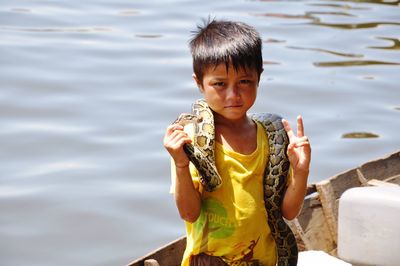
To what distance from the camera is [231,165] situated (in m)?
2.99

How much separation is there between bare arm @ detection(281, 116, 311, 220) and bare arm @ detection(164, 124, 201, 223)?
305 mm

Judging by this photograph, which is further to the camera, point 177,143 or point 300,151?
point 300,151

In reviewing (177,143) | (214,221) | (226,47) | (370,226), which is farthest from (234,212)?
(370,226)

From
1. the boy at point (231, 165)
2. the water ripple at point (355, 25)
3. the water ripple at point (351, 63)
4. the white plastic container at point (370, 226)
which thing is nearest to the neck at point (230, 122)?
the boy at point (231, 165)

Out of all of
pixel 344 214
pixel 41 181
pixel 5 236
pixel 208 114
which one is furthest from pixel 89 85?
pixel 208 114

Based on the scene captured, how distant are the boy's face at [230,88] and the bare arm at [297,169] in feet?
0.57

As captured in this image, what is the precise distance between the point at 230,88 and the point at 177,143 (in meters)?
0.26

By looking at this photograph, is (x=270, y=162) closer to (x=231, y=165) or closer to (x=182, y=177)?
(x=231, y=165)

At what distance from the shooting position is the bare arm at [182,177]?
2.84 m

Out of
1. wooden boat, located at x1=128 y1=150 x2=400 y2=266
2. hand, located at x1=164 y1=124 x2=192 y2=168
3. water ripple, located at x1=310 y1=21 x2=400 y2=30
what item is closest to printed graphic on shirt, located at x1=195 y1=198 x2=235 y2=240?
hand, located at x1=164 y1=124 x2=192 y2=168

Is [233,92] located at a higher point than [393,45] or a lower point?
higher

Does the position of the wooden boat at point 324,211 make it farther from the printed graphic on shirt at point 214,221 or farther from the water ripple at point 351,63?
the water ripple at point 351,63

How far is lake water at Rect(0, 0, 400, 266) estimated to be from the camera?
20.2 ft

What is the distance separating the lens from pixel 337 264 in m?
3.68
